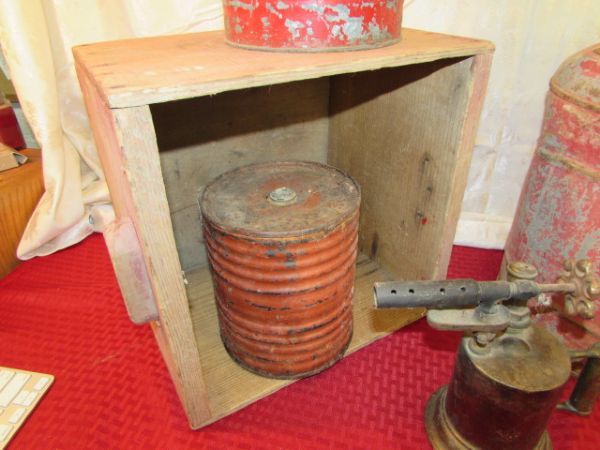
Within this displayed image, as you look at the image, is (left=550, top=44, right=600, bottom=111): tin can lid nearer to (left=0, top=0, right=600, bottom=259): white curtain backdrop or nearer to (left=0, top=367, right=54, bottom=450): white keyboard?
(left=0, top=0, right=600, bottom=259): white curtain backdrop

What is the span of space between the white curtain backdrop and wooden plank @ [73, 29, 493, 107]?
344 mm

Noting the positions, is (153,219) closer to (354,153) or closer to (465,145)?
(465,145)

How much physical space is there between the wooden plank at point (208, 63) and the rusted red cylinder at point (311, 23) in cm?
2

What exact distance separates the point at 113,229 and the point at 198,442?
0.49m

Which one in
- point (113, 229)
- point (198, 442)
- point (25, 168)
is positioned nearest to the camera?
point (113, 229)

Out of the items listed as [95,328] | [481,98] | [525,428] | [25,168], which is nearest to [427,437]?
→ [525,428]

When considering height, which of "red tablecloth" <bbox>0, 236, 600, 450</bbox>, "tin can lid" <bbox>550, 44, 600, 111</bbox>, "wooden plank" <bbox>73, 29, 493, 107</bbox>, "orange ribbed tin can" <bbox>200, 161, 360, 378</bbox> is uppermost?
"wooden plank" <bbox>73, 29, 493, 107</bbox>

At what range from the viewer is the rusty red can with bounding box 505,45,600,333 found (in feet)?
2.69

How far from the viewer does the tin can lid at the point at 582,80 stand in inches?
31.4

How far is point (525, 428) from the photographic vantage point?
0.73 meters

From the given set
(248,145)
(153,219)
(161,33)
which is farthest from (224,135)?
(153,219)

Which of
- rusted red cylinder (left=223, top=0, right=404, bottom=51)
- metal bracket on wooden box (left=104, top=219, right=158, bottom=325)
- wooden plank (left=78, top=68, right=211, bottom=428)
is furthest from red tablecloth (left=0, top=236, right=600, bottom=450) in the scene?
rusted red cylinder (left=223, top=0, right=404, bottom=51)

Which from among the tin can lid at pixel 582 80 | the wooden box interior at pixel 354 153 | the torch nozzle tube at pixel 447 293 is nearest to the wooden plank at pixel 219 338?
the wooden box interior at pixel 354 153

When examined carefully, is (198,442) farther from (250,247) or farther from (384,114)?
(384,114)
